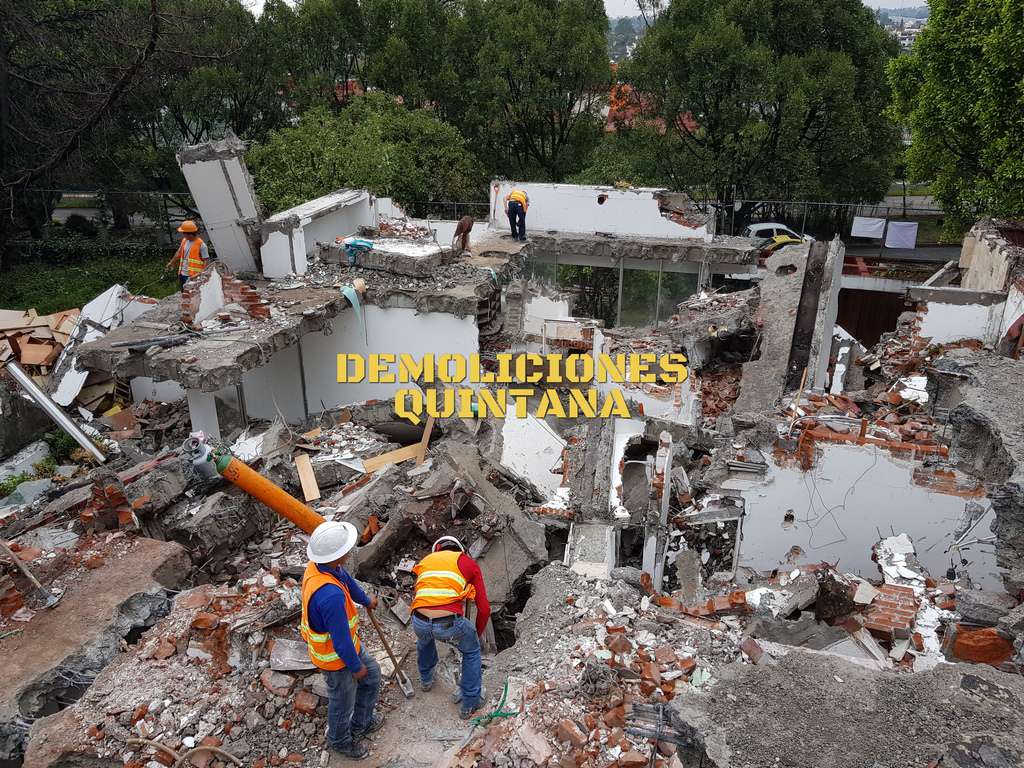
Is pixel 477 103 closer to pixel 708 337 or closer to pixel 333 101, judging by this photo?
pixel 333 101

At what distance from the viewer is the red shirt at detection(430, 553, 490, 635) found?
15.2 feet

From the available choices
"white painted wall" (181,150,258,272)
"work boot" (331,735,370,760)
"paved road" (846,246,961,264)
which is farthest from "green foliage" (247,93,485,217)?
"work boot" (331,735,370,760)

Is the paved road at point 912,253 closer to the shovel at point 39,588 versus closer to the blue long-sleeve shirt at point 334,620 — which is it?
the blue long-sleeve shirt at point 334,620

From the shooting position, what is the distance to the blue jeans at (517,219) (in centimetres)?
1502

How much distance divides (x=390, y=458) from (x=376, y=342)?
392cm

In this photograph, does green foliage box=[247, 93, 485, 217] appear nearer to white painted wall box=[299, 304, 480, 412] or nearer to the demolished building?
the demolished building

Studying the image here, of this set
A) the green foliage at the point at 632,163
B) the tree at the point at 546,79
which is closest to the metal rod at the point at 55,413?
the green foliage at the point at 632,163

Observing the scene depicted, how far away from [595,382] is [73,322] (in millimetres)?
9641

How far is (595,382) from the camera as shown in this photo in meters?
10.9

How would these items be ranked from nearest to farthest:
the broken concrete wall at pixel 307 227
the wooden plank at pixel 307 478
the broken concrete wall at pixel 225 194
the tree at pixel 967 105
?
the wooden plank at pixel 307 478 → the broken concrete wall at pixel 225 194 → the broken concrete wall at pixel 307 227 → the tree at pixel 967 105

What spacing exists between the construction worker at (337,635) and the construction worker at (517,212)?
1153 centimetres

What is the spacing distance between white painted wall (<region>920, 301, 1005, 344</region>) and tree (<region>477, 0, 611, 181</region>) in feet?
44.6

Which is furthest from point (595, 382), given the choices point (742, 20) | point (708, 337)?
point (742, 20)

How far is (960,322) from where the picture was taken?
1148 centimetres
